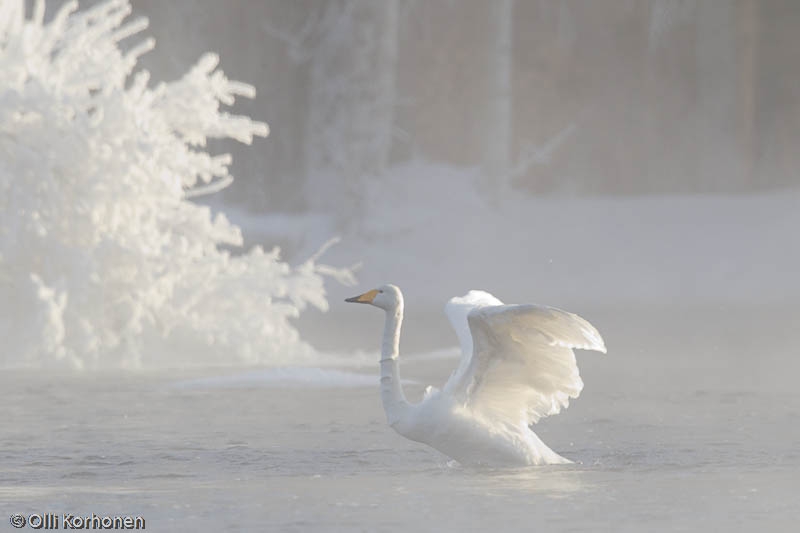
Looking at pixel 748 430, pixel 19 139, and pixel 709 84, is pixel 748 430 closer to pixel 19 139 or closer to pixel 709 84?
pixel 19 139

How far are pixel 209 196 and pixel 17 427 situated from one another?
17936mm

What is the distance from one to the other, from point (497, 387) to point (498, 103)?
55.4 feet

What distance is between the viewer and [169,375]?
14320 mm

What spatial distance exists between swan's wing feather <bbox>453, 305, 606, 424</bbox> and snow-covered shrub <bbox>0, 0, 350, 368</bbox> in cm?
557

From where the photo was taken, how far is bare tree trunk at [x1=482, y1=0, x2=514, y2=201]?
26250 mm

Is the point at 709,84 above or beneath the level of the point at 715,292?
above

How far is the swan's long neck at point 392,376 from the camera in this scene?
9.55 meters

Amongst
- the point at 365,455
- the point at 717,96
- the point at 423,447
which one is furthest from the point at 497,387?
the point at 717,96

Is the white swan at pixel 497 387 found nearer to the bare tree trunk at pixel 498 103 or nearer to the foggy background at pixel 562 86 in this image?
the bare tree trunk at pixel 498 103

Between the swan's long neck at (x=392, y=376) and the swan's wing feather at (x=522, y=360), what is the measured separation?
13.6 inches

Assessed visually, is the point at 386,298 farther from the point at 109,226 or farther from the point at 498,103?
the point at 498,103

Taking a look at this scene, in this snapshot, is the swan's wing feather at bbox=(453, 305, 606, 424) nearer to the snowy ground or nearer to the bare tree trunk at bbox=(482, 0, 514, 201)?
the snowy ground

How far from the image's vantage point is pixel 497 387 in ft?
32.3

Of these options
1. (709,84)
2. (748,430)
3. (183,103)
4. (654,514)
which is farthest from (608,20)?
(654,514)
